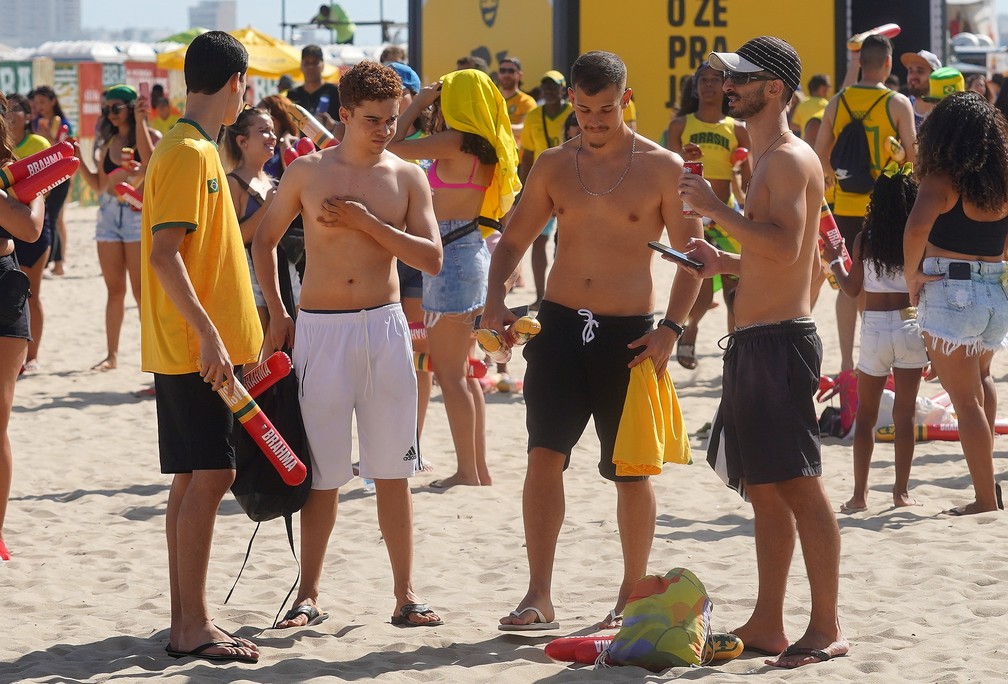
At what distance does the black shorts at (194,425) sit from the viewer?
13.9ft

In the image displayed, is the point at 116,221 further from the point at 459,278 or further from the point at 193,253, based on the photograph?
the point at 193,253

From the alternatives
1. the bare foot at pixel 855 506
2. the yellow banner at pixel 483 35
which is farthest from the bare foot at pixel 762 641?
the yellow banner at pixel 483 35

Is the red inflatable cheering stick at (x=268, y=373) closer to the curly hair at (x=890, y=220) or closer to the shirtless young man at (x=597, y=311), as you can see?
the shirtless young man at (x=597, y=311)

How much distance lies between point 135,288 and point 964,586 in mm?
6776

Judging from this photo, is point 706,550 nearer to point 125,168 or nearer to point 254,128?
point 254,128

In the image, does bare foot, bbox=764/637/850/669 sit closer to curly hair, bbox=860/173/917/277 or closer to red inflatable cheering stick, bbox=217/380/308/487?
red inflatable cheering stick, bbox=217/380/308/487

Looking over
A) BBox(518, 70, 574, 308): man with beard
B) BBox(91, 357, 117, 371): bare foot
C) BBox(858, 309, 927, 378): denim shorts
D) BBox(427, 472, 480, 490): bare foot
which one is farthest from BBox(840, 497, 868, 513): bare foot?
BBox(91, 357, 117, 371): bare foot

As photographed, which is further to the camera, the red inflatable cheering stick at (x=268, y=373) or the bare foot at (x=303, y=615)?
the bare foot at (x=303, y=615)

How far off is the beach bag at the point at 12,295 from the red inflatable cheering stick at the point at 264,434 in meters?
1.38

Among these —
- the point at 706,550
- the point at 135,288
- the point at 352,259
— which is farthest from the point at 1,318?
the point at 135,288

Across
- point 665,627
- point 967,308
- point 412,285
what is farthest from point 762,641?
point 412,285

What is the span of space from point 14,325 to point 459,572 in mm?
2085

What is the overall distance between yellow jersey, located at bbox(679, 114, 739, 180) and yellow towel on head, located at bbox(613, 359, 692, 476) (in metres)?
5.23

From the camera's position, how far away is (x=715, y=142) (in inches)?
378
